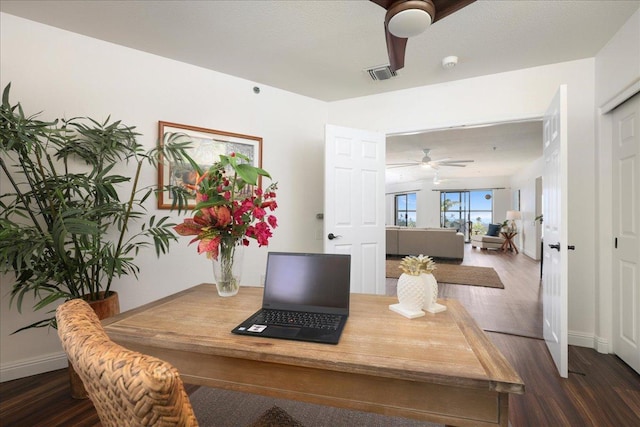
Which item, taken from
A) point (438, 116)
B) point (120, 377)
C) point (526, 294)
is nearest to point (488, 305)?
point (526, 294)

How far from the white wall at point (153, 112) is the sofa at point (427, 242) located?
426 cm

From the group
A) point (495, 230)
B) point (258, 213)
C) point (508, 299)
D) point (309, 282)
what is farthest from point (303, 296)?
point (495, 230)

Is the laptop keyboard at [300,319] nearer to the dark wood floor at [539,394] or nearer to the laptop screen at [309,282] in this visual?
the laptop screen at [309,282]

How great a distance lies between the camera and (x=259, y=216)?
120 cm

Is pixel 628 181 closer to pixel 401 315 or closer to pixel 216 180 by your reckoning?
pixel 401 315

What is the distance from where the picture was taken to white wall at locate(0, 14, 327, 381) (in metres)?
2.11

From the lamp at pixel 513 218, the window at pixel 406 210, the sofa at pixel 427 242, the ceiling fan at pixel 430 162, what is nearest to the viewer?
the ceiling fan at pixel 430 162

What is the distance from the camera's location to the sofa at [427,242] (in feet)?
22.4

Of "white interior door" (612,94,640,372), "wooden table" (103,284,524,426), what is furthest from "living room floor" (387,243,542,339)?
"wooden table" (103,284,524,426)

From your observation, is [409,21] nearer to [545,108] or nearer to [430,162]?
[545,108]

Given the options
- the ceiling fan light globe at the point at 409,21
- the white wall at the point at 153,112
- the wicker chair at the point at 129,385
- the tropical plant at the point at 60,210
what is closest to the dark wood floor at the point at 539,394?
the white wall at the point at 153,112

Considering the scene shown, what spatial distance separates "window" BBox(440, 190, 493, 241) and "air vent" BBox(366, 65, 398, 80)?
9.06 meters

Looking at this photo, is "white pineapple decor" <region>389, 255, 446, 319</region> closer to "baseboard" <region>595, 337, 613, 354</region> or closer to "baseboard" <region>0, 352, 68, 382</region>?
"baseboard" <region>595, 337, 613, 354</region>

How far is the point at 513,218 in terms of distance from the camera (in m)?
8.48
